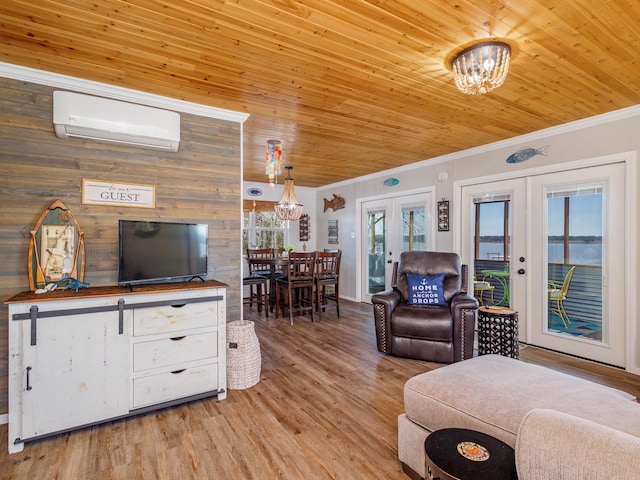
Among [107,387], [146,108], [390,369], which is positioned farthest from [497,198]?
[107,387]

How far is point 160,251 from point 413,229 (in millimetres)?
3932

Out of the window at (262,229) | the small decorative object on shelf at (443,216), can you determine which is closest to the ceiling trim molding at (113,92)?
the small decorative object on shelf at (443,216)

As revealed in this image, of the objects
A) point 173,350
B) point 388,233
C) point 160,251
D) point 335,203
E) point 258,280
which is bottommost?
point 173,350

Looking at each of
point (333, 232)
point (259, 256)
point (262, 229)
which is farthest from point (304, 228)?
point (259, 256)

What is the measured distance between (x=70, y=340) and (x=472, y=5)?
9.82 feet

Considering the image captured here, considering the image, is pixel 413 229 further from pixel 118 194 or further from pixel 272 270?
pixel 118 194

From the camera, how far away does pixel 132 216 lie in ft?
8.80

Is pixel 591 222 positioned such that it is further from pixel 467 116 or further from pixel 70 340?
pixel 70 340

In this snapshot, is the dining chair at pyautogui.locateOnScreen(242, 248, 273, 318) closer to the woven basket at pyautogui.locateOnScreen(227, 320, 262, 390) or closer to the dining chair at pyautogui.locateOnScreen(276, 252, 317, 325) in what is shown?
the dining chair at pyautogui.locateOnScreen(276, 252, 317, 325)

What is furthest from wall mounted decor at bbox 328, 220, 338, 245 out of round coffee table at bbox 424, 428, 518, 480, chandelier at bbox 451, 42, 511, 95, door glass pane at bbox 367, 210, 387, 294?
round coffee table at bbox 424, 428, 518, 480

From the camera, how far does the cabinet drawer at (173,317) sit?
226cm

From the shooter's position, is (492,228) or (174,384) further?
(492,228)

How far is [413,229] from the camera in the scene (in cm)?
537

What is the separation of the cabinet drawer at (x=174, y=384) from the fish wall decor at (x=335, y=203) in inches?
187
